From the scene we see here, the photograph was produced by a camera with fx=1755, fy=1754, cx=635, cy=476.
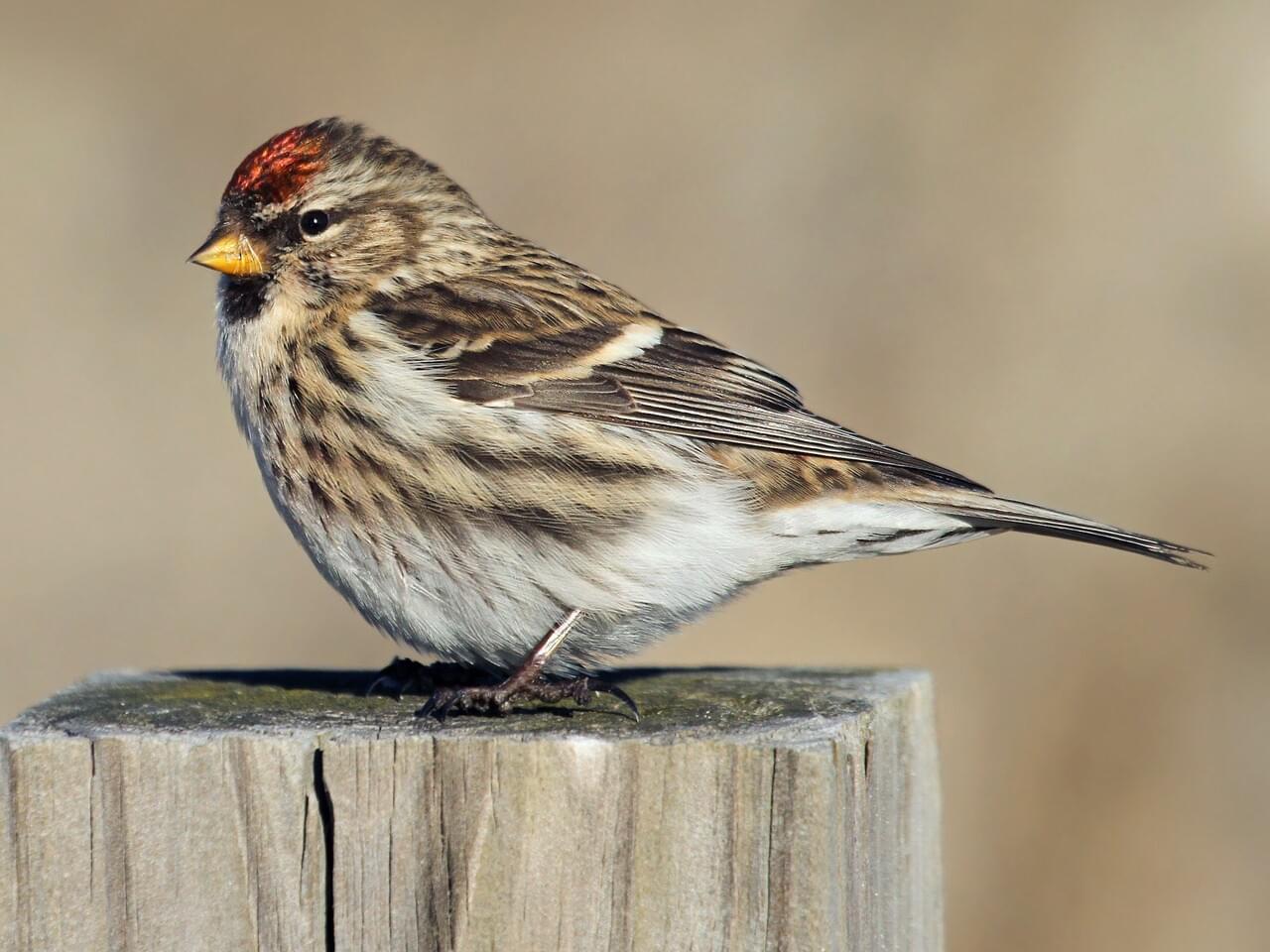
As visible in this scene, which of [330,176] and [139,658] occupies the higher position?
[330,176]

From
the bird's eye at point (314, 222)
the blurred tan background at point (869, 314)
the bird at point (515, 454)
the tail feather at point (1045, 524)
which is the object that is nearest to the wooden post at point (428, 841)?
the bird at point (515, 454)

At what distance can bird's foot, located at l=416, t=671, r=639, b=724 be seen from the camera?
3438 mm

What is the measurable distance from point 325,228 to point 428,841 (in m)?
2.28

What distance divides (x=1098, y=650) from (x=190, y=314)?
175 inches

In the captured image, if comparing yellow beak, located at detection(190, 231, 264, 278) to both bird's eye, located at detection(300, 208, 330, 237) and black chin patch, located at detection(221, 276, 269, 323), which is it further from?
bird's eye, located at detection(300, 208, 330, 237)

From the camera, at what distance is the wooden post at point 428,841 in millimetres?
2664

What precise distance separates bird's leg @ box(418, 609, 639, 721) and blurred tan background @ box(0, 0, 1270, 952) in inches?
112

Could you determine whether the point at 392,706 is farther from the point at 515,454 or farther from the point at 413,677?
the point at 515,454

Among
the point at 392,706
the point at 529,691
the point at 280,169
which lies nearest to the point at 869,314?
the point at 280,169

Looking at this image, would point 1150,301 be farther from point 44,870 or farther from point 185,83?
point 44,870

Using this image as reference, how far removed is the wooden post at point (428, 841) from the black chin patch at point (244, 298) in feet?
5.81

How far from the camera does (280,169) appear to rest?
4527 millimetres

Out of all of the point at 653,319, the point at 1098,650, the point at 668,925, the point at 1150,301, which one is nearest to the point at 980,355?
the point at 1150,301

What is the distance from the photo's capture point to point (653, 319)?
15.0 ft
